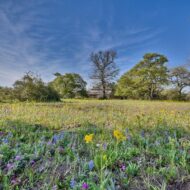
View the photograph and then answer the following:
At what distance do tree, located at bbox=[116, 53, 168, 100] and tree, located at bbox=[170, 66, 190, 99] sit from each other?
132 cm

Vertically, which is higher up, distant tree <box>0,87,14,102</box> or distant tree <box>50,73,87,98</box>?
distant tree <box>50,73,87,98</box>

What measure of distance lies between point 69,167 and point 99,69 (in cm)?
2927

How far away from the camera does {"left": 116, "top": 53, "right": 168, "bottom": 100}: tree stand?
1024 inches

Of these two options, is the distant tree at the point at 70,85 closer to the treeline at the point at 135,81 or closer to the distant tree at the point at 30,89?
the treeline at the point at 135,81

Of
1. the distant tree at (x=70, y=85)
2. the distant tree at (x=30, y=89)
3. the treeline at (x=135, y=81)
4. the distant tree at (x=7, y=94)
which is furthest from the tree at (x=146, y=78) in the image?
the distant tree at (x=7, y=94)

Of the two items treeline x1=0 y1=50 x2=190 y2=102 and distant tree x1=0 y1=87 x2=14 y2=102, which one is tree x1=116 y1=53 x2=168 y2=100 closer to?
treeline x1=0 y1=50 x2=190 y2=102

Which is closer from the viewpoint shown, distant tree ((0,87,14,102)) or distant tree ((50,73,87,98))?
distant tree ((0,87,14,102))

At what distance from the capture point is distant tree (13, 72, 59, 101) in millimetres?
12891

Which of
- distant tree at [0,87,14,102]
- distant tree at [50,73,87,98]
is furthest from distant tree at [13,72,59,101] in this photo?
distant tree at [50,73,87,98]

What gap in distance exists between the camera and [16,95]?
1284 cm

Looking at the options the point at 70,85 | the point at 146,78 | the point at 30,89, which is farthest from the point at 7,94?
the point at 146,78

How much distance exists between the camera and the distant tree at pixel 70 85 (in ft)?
102

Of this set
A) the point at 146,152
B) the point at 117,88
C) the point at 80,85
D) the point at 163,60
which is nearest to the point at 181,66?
the point at 163,60

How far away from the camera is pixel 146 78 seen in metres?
26.5
